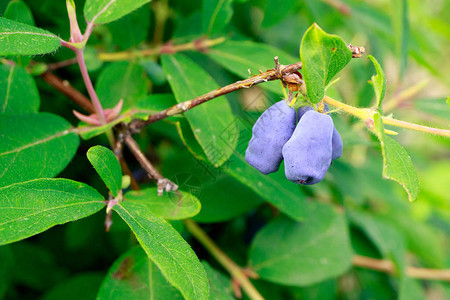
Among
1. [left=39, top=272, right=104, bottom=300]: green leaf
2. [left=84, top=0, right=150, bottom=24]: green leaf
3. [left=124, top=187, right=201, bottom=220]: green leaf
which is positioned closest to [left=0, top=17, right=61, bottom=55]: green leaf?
[left=84, top=0, right=150, bottom=24]: green leaf

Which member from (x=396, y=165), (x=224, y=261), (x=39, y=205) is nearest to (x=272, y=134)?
(x=396, y=165)

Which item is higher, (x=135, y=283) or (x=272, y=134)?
(x=272, y=134)

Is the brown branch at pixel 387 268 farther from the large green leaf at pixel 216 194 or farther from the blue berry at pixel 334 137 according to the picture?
the blue berry at pixel 334 137

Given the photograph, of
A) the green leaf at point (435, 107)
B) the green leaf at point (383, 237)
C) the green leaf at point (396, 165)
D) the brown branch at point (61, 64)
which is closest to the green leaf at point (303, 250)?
the green leaf at point (383, 237)

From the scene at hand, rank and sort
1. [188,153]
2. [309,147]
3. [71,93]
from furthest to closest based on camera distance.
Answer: [188,153]
[71,93]
[309,147]

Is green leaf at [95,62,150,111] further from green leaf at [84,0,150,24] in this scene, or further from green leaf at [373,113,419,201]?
green leaf at [373,113,419,201]

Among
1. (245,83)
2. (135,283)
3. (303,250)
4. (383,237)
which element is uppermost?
(245,83)

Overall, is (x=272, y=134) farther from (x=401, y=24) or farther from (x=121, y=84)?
(x=401, y=24)
